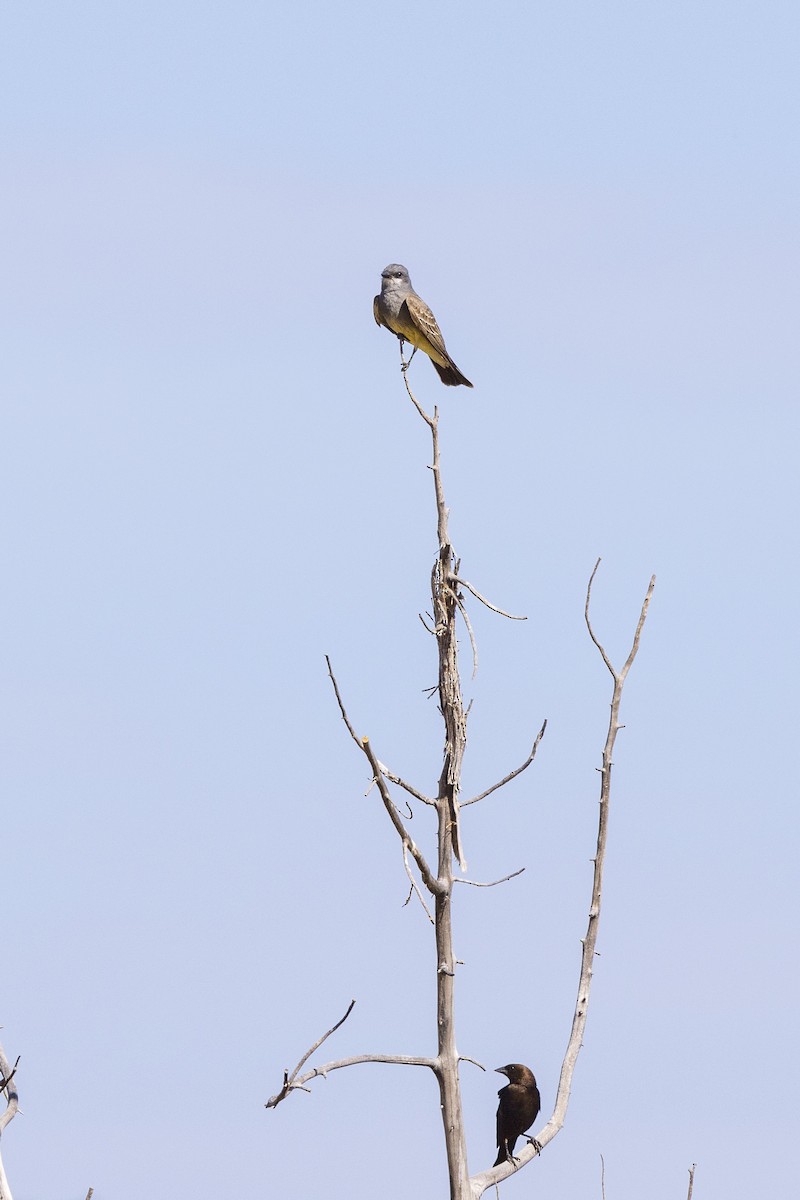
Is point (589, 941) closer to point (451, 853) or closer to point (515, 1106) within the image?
point (451, 853)

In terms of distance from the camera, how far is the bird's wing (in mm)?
17062

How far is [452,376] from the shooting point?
55.8ft

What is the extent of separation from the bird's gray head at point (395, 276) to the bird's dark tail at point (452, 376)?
4.44ft

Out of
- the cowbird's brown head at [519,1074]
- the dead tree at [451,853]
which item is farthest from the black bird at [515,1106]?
the dead tree at [451,853]

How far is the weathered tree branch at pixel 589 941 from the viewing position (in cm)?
954

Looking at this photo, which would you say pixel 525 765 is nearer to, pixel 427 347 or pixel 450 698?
pixel 450 698

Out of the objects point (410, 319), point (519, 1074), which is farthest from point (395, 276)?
point (519, 1074)

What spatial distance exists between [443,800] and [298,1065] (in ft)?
5.91

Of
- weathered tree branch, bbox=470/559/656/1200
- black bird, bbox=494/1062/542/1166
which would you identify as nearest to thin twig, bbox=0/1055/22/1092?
weathered tree branch, bbox=470/559/656/1200

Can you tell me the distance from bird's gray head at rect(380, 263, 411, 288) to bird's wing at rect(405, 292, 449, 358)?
207mm

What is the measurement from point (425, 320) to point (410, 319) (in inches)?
7.1

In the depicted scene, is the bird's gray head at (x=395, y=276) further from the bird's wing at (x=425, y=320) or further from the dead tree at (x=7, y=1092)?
the dead tree at (x=7, y=1092)

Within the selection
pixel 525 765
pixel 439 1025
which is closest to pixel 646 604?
pixel 525 765

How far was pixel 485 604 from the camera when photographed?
1037 cm
